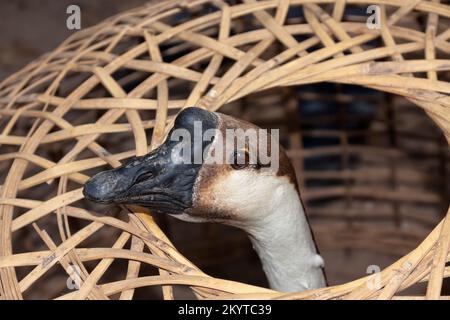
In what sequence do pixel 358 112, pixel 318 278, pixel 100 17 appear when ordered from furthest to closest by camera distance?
pixel 100 17
pixel 358 112
pixel 318 278

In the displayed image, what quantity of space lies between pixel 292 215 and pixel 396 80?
0.54ft

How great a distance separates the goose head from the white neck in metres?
0.04

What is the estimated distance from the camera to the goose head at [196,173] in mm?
604

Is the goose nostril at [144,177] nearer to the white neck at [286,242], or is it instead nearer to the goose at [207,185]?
the goose at [207,185]

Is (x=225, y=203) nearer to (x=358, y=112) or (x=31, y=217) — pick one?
(x=31, y=217)

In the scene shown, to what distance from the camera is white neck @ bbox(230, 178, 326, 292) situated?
707mm

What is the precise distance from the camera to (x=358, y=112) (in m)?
1.38

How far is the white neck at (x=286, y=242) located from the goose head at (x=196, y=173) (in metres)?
0.04

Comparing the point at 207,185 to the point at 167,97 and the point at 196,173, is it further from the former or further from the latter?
the point at 167,97

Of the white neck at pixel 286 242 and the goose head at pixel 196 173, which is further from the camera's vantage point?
the white neck at pixel 286 242

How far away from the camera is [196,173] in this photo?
619 mm

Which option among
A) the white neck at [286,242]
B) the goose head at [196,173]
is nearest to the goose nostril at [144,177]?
the goose head at [196,173]

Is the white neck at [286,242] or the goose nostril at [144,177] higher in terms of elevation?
the goose nostril at [144,177]
